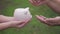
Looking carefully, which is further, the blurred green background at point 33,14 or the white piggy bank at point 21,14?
the blurred green background at point 33,14

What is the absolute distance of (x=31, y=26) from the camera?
2098mm

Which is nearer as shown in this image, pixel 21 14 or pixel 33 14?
pixel 21 14

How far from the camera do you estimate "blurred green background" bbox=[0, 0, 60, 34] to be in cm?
202

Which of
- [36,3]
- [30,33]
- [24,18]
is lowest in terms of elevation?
[30,33]

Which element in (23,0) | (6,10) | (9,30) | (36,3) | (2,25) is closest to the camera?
(2,25)

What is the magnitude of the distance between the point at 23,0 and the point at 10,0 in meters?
0.16

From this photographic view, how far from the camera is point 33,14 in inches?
88.4

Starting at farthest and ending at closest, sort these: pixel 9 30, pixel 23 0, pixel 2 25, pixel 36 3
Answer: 1. pixel 23 0
2. pixel 9 30
3. pixel 36 3
4. pixel 2 25

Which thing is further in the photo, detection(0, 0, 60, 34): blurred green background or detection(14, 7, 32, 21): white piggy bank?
detection(0, 0, 60, 34): blurred green background

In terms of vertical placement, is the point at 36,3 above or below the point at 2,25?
above

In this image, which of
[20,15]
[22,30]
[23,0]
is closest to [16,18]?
[20,15]

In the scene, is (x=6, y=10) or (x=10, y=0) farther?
(x=10, y=0)

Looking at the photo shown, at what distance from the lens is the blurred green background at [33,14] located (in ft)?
6.62

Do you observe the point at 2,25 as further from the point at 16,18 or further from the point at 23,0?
the point at 23,0
